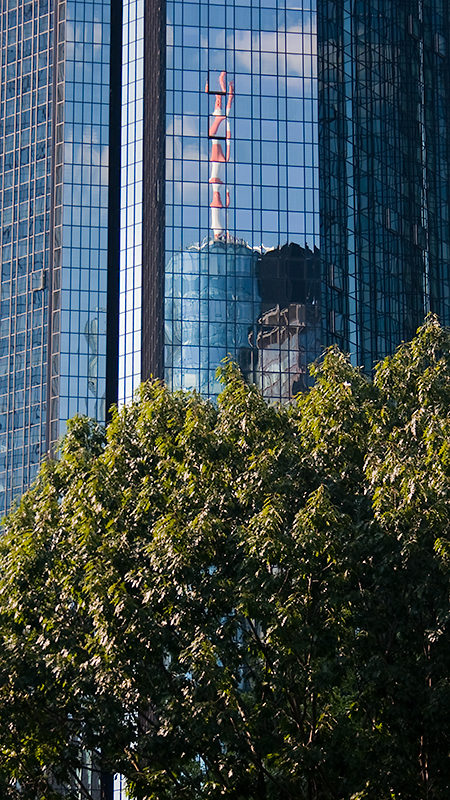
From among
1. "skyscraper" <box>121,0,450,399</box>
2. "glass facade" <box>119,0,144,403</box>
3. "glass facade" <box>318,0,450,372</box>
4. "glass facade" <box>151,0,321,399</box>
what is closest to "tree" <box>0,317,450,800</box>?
"skyscraper" <box>121,0,450,399</box>

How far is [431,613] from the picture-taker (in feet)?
90.1

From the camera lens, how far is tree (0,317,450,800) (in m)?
26.6

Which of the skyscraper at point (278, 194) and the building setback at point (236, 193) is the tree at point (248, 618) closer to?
the building setback at point (236, 193)

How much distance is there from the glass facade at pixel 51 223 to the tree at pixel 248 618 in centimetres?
8732

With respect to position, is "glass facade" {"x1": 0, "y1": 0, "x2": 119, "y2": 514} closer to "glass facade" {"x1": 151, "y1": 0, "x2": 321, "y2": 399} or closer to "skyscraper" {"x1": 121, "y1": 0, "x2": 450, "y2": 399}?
"skyscraper" {"x1": 121, "y1": 0, "x2": 450, "y2": 399}

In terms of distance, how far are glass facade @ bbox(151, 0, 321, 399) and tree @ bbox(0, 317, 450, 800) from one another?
6400 centimetres

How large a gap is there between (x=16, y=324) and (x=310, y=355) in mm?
55095

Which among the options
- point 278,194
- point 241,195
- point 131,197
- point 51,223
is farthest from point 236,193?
point 51,223

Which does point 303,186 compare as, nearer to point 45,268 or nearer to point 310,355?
point 310,355

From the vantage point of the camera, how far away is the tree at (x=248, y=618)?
2664cm

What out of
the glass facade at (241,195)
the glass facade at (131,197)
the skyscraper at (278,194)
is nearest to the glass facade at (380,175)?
the skyscraper at (278,194)


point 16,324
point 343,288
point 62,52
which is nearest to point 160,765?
point 343,288

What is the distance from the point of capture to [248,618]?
2712 cm

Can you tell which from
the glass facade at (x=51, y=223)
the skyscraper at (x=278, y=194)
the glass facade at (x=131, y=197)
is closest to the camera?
the skyscraper at (x=278, y=194)
